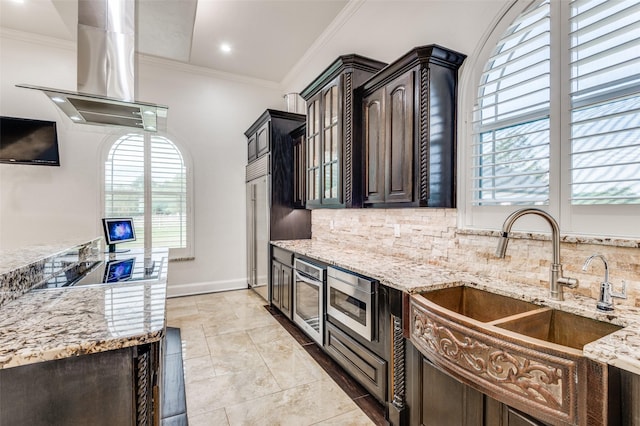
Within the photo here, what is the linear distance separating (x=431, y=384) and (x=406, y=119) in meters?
1.67

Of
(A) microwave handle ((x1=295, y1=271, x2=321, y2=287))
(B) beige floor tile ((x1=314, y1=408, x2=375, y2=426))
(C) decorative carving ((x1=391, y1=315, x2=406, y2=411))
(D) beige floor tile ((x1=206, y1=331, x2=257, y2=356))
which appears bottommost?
(B) beige floor tile ((x1=314, y1=408, x2=375, y2=426))

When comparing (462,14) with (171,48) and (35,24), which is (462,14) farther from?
(35,24)

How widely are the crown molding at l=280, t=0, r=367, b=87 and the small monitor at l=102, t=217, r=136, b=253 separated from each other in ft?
10.3

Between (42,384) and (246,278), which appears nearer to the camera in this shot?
(42,384)

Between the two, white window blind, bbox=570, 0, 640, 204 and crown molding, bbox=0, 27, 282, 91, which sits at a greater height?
crown molding, bbox=0, 27, 282, 91

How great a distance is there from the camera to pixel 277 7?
337 cm

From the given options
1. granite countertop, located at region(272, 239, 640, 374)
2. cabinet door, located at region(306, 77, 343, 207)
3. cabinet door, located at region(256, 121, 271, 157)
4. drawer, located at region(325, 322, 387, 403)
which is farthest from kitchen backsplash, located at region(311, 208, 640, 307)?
cabinet door, located at region(256, 121, 271, 157)

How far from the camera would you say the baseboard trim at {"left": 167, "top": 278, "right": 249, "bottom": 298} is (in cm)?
462

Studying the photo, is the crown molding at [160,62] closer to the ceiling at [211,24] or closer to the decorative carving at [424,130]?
the ceiling at [211,24]

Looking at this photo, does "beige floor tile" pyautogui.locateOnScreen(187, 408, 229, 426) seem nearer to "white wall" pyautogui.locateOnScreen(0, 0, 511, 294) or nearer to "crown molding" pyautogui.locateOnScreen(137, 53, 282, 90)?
"white wall" pyautogui.locateOnScreen(0, 0, 511, 294)

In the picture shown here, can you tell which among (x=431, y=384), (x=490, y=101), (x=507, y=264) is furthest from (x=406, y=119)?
(x=431, y=384)

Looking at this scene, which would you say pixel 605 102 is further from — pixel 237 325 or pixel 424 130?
pixel 237 325

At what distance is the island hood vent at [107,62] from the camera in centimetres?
249

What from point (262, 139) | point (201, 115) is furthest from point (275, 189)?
point (201, 115)
